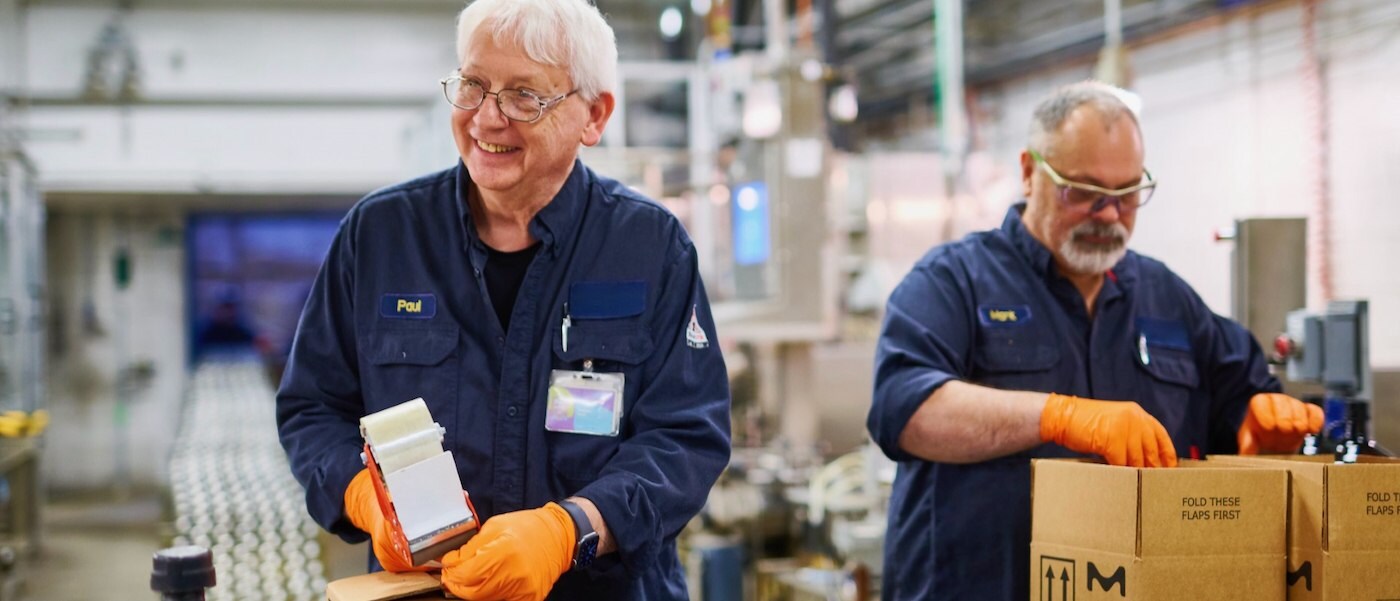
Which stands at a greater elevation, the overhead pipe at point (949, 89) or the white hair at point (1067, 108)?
the overhead pipe at point (949, 89)

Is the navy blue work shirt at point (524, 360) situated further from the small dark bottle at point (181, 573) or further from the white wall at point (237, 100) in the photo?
the white wall at point (237, 100)

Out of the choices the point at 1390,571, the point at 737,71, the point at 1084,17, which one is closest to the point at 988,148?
the point at 1084,17

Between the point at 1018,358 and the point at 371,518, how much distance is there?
1106mm

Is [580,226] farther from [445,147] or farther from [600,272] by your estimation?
[445,147]

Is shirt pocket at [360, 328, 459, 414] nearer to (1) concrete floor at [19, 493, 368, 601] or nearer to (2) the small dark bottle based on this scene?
(2) the small dark bottle

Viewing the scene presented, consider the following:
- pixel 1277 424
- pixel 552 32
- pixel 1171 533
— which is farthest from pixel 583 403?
pixel 1277 424

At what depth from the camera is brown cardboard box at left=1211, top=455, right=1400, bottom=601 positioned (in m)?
1.49

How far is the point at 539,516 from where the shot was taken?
1413 millimetres

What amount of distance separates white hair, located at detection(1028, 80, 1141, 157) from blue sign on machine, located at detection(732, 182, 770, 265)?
2.75 metres

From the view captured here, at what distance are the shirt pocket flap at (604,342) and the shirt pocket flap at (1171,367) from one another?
97 cm

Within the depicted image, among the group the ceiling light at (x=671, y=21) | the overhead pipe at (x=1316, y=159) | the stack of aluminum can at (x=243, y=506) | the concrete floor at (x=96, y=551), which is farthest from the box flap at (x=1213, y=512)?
the ceiling light at (x=671, y=21)

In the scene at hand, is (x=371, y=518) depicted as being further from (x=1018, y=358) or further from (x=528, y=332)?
(x=1018, y=358)

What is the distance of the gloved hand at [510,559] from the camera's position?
1.35m

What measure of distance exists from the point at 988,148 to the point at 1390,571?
859 cm
